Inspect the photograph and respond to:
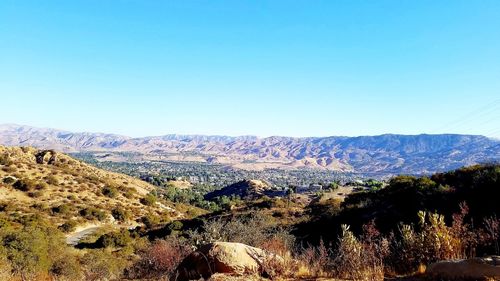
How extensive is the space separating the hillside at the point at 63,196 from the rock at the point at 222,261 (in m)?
47.1

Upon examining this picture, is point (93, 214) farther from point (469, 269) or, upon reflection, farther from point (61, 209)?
point (469, 269)

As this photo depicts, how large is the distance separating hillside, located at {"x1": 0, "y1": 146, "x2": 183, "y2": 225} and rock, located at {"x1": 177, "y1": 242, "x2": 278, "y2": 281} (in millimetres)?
47109

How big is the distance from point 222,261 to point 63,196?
5877cm

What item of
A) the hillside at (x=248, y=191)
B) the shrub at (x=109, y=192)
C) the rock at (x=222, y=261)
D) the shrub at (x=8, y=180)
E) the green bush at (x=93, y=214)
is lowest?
the hillside at (x=248, y=191)

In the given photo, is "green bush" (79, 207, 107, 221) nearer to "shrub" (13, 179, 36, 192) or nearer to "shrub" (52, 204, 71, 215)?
"shrub" (52, 204, 71, 215)

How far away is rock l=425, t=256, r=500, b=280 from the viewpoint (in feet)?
21.2

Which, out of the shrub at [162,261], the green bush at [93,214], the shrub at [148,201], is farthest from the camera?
the shrub at [148,201]

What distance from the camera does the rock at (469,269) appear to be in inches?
255

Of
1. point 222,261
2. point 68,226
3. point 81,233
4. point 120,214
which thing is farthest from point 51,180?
point 222,261

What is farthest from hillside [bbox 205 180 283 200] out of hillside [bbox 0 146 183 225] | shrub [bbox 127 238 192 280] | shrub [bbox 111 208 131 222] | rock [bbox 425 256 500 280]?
rock [bbox 425 256 500 280]

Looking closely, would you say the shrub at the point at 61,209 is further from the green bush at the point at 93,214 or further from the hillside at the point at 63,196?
the green bush at the point at 93,214

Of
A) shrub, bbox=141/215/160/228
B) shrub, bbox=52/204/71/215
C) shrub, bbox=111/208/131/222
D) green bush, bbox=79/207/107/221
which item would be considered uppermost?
shrub, bbox=52/204/71/215

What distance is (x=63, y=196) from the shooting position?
195ft

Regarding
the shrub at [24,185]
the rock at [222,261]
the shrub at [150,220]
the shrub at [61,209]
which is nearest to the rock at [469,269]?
the rock at [222,261]
